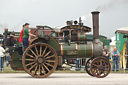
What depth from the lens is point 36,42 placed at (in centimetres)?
1286

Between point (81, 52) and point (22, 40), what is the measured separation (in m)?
2.22

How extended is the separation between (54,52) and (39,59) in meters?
0.57

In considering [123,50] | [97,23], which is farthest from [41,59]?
[123,50]

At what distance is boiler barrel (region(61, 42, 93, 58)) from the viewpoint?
13375 millimetres

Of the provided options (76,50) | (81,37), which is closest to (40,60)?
(76,50)

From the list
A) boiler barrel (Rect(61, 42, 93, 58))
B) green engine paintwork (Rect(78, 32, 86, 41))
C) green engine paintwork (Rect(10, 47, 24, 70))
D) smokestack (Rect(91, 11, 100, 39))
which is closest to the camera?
green engine paintwork (Rect(10, 47, 24, 70))

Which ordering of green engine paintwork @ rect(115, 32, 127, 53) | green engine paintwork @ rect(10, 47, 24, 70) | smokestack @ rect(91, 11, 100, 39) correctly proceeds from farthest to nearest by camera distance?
green engine paintwork @ rect(115, 32, 127, 53) < smokestack @ rect(91, 11, 100, 39) < green engine paintwork @ rect(10, 47, 24, 70)

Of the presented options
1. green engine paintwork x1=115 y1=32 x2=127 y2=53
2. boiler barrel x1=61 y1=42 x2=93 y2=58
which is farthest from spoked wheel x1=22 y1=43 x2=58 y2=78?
green engine paintwork x1=115 y1=32 x2=127 y2=53

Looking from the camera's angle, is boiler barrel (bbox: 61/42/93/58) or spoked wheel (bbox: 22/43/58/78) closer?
spoked wheel (bbox: 22/43/58/78)

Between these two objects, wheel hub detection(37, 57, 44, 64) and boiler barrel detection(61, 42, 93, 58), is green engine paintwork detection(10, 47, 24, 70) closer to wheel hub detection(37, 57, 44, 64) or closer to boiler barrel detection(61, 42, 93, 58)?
wheel hub detection(37, 57, 44, 64)

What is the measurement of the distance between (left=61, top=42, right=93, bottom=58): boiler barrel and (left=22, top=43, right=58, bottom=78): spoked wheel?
2.16 feet

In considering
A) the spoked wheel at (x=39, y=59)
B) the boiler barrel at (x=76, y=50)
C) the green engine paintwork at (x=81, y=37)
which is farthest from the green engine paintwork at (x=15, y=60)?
the green engine paintwork at (x=81, y=37)

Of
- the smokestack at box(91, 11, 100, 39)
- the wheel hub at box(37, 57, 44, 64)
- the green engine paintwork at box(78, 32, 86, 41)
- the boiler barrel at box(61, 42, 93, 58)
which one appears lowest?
the wheel hub at box(37, 57, 44, 64)

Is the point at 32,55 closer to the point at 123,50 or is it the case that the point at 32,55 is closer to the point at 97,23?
the point at 97,23
